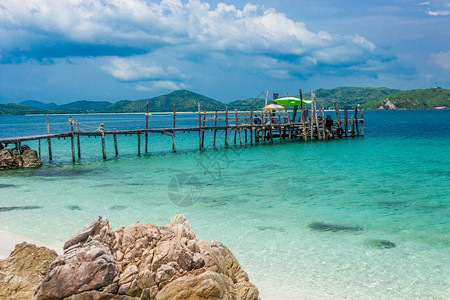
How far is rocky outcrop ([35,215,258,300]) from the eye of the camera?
520 centimetres

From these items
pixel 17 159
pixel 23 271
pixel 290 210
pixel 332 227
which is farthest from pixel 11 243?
pixel 17 159

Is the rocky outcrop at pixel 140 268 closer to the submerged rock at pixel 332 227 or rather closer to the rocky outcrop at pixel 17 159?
the submerged rock at pixel 332 227

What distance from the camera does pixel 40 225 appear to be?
1276 centimetres

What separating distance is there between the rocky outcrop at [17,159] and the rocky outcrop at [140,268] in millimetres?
22204

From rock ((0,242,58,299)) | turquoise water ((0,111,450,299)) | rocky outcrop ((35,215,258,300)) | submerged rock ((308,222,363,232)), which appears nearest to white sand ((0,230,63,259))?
turquoise water ((0,111,450,299))

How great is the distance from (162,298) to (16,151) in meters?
24.7

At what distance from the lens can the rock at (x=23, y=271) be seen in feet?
19.3

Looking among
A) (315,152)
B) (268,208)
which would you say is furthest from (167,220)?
(315,152)

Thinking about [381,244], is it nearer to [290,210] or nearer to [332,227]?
[332,227]

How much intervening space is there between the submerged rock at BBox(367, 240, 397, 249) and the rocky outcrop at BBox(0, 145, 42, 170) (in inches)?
891

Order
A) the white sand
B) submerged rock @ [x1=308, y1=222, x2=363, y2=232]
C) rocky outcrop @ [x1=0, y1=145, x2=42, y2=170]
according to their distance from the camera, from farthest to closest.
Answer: rocky outcrop @ [x1=0, y1=145, x2=42, y2=170] → submerged rock @ [x1=308, y1=222, x2=363, y2=232] → the white sand

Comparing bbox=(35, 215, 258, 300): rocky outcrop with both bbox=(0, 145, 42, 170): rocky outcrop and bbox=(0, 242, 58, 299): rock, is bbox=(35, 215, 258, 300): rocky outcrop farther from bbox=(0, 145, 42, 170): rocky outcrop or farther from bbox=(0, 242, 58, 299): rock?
bbox=(0, 145, 42, 170): rocky outcrop

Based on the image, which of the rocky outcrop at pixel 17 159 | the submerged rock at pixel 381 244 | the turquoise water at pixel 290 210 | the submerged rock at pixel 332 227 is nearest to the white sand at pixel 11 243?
the turquoise water at pixel 290 210

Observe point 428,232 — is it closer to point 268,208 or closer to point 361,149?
point 268,208
